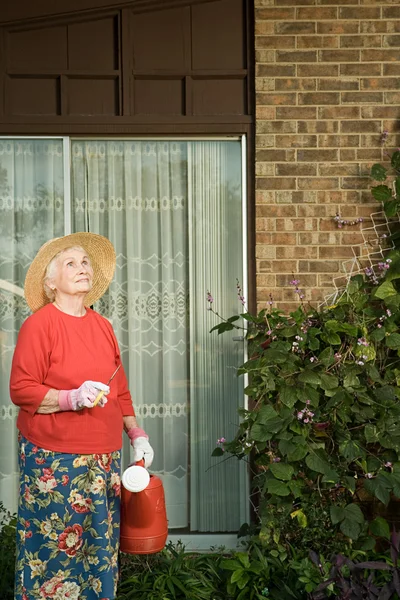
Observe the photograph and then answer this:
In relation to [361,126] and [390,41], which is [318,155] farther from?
[390,41]

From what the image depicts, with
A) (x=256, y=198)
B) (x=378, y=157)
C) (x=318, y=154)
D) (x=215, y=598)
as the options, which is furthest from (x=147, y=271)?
(x=215, y=598)

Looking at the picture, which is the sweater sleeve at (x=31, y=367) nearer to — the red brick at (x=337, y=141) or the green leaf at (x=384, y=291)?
the green leaf at (x=384, y=291)

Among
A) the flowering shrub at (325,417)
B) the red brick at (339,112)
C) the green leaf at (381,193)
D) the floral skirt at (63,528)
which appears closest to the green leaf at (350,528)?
the flowering shrub at (325,417)

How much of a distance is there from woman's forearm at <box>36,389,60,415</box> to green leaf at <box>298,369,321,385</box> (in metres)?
1.41

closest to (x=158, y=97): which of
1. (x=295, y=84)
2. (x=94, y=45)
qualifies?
(x=94, y=45)

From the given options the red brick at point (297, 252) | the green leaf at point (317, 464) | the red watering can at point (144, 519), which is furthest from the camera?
the red brick at point (297, 252)

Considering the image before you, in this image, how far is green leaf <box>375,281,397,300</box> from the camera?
4.66 m

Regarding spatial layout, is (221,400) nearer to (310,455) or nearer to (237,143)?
(310,455)

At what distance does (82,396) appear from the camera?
11.7 feet

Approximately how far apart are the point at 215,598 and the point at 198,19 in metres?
3.37

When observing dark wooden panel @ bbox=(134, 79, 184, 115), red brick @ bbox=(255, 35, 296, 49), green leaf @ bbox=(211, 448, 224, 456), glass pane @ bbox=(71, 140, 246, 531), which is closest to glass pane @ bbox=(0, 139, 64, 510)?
glass pane @ bbox=(71, 140, 246, 531)

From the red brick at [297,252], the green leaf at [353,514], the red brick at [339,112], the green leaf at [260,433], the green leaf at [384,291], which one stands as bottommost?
the green leaf at [353,514]

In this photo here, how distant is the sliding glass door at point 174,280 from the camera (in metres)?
5.12

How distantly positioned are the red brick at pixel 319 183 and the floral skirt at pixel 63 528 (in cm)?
216
